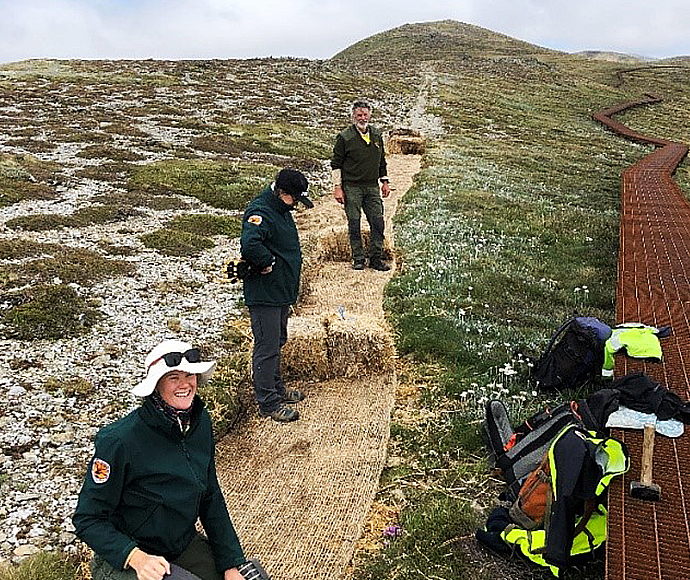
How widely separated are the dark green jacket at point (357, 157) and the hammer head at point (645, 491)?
7.78m

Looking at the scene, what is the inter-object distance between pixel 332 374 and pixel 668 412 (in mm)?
4160

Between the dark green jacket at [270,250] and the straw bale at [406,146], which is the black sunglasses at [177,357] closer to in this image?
the dark green jacket at [270,250]

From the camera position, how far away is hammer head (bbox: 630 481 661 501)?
18.4 feet

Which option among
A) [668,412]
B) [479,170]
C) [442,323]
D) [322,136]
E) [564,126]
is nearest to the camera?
[668,412]

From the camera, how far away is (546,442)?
21.9 ft

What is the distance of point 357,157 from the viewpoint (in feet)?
39.8

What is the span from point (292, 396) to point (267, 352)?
95 cm

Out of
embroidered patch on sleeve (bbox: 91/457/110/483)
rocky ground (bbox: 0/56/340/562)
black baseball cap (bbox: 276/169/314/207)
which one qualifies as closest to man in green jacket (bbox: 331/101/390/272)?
rocky ground (bbox: 0/56/340/562)

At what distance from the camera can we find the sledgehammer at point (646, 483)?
552 cm

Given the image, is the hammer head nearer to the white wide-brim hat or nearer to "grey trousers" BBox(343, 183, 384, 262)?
the white wide-brim hat

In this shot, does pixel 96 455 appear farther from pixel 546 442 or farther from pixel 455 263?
pixel 455 263

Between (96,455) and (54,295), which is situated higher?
(96,455)

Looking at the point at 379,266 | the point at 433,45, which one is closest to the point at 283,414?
the point at 379,266

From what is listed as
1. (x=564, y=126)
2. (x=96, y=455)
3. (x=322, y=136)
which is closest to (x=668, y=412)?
(x=96, y=455)
